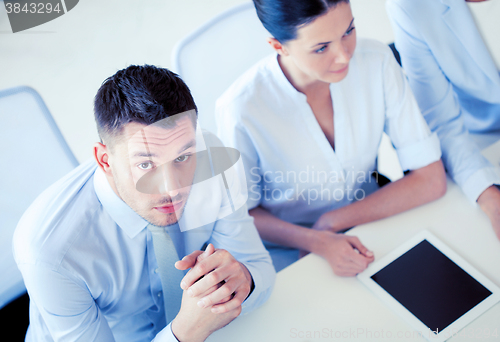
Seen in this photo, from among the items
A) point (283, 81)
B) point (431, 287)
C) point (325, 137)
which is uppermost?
point (283, 81)

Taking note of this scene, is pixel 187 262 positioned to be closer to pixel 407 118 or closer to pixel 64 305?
pixel 64 305

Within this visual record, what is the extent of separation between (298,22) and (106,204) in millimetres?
465

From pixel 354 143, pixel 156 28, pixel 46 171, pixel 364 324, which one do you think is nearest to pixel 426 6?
pixel 354 143

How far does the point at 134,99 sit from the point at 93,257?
301mm

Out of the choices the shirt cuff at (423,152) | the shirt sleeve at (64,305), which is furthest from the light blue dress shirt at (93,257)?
the shirt cuff at (423,152)

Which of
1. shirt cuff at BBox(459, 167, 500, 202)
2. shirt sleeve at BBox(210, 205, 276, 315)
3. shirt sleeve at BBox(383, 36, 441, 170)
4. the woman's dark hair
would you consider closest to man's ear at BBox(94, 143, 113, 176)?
shirt sleeve at BBox(210, 205, 276, 315)

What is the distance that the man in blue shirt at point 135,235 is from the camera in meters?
0.48

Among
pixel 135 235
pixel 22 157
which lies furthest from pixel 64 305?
pixel 22 157

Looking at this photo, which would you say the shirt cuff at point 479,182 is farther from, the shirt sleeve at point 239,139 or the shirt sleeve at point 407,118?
the shirt sleeve at point 239,139

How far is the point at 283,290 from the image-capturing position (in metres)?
0.77

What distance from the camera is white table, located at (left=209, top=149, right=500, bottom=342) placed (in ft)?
2.31

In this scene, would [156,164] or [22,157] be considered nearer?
[156,164]

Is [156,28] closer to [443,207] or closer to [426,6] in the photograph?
[426,6]

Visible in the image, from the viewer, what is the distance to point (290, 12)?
2.26ft
